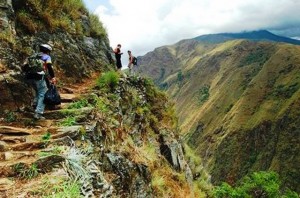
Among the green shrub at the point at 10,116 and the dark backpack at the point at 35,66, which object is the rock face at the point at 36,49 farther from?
the dark backpack at the point at 35,66

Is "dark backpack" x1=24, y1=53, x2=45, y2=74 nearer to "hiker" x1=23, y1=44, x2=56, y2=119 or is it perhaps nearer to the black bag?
"hiker" x1=23, y1=44, x2=56, y2=119

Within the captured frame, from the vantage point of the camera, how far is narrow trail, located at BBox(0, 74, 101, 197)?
802 cm

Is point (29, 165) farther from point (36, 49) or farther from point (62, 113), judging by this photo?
point (36, 49)

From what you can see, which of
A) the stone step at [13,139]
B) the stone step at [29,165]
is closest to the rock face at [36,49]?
the stone step at [13,139]

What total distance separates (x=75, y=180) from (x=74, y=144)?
190cm

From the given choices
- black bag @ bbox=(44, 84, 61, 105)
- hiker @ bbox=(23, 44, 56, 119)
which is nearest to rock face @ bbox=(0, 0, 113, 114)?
hiker @ bbox=(23, 44, 56, 119)

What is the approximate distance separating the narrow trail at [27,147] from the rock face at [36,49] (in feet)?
3.54

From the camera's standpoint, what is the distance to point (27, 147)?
9.82 meters

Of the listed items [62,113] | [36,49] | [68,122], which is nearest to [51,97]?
[62,113]

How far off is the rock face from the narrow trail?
3.54 ft

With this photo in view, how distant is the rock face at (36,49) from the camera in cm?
1305

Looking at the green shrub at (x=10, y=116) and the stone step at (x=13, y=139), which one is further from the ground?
the green shrub at (x=10, y=116)

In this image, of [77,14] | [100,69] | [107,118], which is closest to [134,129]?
[107,118]

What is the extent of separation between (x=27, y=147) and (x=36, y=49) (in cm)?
693
